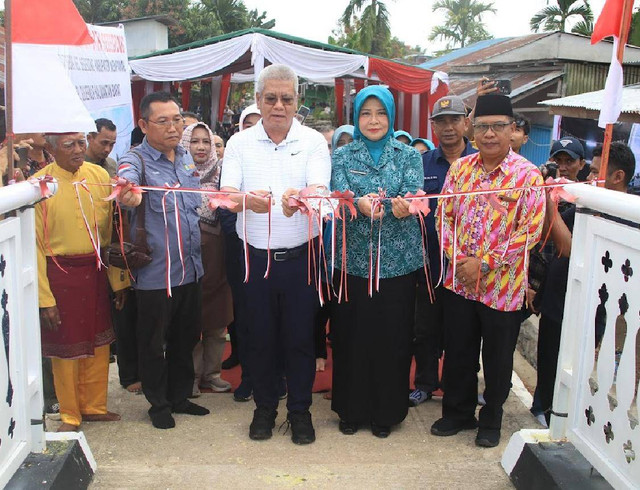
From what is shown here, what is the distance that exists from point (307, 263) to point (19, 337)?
4.90 ft

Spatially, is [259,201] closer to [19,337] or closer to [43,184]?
[43,184]

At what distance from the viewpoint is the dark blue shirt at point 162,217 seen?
348 centimetres

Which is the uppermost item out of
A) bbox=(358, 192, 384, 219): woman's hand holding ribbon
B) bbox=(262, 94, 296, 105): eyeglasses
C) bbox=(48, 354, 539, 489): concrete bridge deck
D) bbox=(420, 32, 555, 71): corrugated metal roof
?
bbox=(420, 32, 555, 71): corrugated metal roof

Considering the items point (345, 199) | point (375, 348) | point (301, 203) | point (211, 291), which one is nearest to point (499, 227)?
point (345, 199)

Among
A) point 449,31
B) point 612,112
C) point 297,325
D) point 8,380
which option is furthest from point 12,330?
point 449,31

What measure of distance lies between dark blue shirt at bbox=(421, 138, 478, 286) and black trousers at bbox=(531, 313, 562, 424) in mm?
735

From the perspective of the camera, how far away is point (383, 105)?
3.41m

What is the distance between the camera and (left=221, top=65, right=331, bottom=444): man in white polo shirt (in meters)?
3.34

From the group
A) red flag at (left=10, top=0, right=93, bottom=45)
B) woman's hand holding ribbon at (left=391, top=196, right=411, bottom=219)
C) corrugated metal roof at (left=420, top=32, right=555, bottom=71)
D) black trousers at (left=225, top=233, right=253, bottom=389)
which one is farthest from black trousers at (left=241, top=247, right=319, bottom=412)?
corrugated metal roof at (left=420, top=32, right=555, bottom=71)

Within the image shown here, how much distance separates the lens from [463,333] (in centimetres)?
350

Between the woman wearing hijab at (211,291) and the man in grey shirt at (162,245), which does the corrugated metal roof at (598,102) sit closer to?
the woman wearing hijab at (211,291)

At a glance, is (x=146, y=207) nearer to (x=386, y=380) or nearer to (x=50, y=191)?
(x=50, y=191)

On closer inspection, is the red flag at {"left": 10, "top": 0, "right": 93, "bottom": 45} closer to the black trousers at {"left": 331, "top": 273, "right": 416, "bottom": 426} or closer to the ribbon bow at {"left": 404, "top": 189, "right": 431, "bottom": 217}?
the ribbon bow at {"left": 404, "top": 189, "right": 431, "bottom": 217}

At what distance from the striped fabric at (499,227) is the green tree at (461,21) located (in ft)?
147
